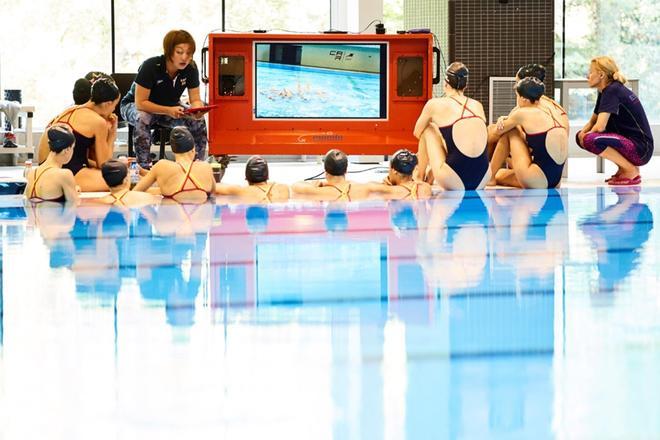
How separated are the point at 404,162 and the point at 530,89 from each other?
1.28m

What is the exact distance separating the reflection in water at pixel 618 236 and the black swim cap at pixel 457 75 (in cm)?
137

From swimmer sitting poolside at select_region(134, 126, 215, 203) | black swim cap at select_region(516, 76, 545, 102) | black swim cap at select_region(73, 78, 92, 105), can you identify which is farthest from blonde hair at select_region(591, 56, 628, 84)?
black swim cap at select_region(73, 78, 92, 105)

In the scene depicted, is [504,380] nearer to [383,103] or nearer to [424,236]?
[424,236]

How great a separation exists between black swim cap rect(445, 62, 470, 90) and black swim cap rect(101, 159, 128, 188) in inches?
95.5

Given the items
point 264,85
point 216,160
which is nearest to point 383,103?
point 264,85

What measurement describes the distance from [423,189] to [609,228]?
7.12 ft

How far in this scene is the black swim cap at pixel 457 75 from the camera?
8.49 metres

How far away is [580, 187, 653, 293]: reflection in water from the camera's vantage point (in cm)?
455

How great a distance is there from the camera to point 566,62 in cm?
1588

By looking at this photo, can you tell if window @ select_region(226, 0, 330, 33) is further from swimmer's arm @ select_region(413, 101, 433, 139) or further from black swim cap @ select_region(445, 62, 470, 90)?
swimmer's arm @ select_region(413, 101, 433, 139)

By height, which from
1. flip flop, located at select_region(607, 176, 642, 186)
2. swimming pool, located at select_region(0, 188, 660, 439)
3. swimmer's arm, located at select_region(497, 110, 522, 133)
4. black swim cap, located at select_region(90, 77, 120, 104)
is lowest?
swimming pool, located at select_region(0, 188, 660, 439)

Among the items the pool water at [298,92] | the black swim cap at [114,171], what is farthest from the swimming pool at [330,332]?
the pool water at [298,92]

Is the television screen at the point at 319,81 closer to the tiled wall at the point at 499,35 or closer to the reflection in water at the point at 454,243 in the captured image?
the tiled wall at the point at 499,35

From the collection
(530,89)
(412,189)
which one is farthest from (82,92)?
(530,89)
